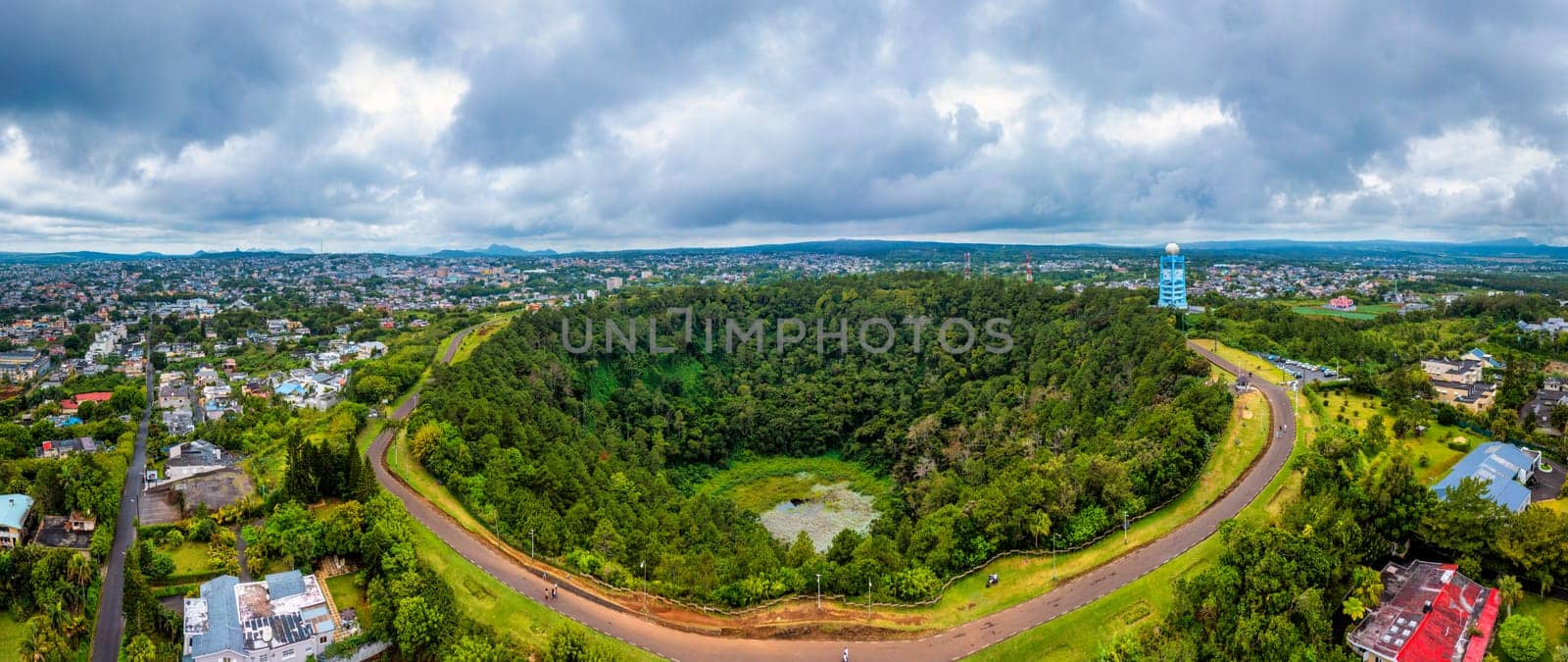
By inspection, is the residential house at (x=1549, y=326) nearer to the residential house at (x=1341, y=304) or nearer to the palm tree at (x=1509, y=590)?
the residential house at (x=1341, y=304)

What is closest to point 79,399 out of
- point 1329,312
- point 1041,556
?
point 1041,556

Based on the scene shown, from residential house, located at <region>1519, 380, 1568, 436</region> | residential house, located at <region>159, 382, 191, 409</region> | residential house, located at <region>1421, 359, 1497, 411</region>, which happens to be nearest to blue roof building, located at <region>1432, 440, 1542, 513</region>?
residential house, located at <region>1519, 380, 1568, 436</region>

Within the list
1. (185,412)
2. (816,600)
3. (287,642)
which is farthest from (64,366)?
(816,600)

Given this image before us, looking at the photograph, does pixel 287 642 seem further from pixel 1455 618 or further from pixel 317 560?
pixel 1455 618

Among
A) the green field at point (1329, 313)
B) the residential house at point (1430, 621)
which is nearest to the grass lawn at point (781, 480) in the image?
the residential house at point (1430, 621)

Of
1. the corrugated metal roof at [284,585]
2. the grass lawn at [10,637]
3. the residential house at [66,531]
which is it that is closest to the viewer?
the grass lawn at [10,637]

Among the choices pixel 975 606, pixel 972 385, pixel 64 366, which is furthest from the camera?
pixel 64 366
